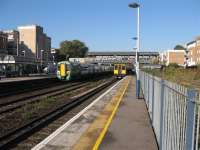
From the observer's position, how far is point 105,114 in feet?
50.6

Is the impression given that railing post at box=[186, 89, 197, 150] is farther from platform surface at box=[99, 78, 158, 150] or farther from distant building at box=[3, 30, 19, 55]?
distant building at box=[3, 30, 19, 55]

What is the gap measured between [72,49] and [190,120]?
186024mm

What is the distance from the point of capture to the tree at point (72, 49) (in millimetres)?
187750

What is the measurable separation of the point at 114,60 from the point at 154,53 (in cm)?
2815

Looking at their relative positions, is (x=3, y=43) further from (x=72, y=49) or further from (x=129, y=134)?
(x=129, y=134)

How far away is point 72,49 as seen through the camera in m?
189

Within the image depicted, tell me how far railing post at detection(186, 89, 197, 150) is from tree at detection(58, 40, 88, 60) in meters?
180

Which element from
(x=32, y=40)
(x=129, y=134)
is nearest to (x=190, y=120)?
(x=129, y=134)

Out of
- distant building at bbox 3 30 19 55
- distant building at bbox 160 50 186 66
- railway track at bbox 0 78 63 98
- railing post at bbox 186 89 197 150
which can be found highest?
distant building at bbox 3 30 19 55

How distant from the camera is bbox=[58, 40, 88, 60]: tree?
18775cm

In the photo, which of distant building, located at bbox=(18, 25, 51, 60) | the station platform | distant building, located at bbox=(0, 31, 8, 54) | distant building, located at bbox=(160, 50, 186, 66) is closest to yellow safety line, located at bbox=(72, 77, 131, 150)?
the station platform

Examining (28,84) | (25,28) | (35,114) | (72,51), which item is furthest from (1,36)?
(35,114)

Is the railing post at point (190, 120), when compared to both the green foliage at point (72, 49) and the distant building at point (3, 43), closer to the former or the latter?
the distant building at point (3, 43)

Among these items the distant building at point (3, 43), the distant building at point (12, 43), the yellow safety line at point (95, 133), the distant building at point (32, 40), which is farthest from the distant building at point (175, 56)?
the yellow safety line at point (95, 133)
